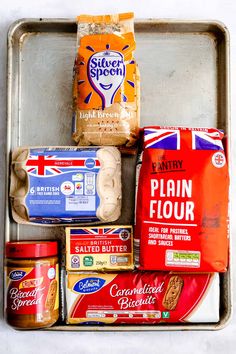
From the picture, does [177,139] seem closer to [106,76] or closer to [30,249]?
[106,76]

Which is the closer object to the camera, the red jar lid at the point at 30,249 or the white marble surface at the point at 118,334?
the red jar lid at the point at 30,249

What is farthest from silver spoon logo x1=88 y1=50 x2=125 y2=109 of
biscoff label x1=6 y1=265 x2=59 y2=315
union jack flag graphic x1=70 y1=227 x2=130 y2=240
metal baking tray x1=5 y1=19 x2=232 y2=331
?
biscoff label x1=6 y1=265 x2=59 y2=315

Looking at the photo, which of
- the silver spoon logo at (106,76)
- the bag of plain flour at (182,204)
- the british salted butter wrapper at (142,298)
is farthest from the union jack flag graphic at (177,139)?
the british salted butter wrapper at (142,298)

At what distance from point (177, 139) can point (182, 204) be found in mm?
138

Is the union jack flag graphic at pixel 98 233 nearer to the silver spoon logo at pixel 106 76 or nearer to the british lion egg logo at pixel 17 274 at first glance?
the british lion egg logo at pixel 17 274

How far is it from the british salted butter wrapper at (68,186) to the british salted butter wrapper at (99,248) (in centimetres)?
3

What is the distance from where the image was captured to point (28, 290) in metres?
1.08

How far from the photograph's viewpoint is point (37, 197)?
1.12 meters

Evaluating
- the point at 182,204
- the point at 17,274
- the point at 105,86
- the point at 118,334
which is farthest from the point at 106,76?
the point at 118,334

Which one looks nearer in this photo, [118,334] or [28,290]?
[28,290]

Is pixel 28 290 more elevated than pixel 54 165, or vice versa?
pixel 54 165

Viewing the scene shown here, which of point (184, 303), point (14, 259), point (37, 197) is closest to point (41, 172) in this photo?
point (37, 197)

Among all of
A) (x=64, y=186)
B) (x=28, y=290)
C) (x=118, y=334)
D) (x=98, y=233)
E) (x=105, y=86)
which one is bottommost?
(x=118, y=334)

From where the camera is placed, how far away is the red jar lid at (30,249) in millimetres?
1076
